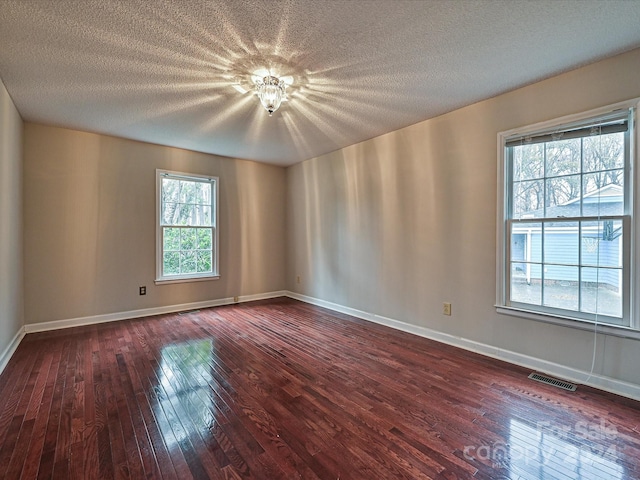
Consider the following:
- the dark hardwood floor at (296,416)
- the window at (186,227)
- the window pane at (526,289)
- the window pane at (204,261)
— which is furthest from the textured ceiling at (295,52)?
the dark hardwood floor at (296,416)

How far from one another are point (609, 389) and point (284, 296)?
4563 mm

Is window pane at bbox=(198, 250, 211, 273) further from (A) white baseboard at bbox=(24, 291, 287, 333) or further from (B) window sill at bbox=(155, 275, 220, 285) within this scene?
(A) white baseboard at bbox=(24, 291, 287, 333)

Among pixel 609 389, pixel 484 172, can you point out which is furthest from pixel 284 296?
pixel 609 389

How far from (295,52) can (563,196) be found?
2.49 metres

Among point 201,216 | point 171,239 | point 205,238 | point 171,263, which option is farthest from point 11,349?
point 201,216

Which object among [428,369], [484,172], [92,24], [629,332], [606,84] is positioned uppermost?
[92,24]

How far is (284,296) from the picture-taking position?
5.80 metres

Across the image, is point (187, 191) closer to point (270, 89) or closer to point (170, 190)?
point (170, 190)

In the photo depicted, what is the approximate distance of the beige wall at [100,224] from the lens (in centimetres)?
365

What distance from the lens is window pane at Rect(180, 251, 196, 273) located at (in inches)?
186

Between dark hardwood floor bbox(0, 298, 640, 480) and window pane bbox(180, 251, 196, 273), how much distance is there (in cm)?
170

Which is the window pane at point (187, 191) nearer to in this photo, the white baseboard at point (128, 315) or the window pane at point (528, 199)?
the white baseboard at point (128, 315)

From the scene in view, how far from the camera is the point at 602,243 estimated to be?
2.34 metres

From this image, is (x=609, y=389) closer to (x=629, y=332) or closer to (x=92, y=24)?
(x=629, y=332)
